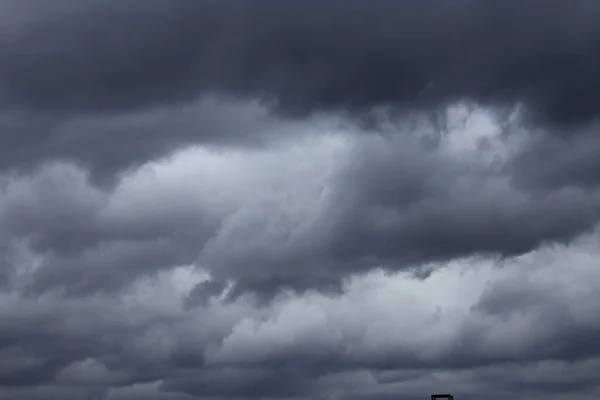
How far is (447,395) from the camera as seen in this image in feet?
655

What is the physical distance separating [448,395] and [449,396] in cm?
110

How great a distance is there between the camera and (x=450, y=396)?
199 meters

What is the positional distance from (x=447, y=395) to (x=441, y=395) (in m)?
3.28

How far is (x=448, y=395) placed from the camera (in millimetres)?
199125

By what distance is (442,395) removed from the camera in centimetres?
19988

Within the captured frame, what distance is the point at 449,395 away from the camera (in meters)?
198

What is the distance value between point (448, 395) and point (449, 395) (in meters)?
1.01

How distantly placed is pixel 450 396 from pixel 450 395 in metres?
1.68

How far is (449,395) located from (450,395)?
529mm

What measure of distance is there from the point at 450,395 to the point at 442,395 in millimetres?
4229

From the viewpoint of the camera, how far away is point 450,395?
650ft

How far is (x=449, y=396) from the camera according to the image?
200 m

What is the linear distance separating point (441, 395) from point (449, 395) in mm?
4175
